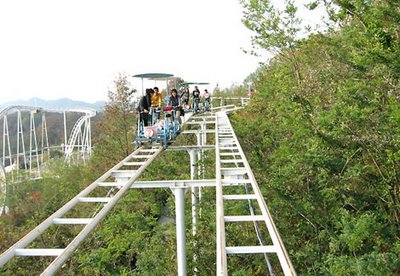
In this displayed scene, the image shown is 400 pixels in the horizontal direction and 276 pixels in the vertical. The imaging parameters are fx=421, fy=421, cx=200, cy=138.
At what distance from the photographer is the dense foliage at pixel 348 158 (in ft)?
19.7

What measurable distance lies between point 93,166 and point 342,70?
20.0 meters

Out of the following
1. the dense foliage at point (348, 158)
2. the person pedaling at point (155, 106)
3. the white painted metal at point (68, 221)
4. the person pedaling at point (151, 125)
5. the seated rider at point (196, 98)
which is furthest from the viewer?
the seated rider at point (196, 98)

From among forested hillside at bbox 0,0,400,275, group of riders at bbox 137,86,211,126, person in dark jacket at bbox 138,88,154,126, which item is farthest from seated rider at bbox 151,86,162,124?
forested hillside at bbox 0,0,400,275

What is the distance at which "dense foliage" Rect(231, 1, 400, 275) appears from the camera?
6.00 meters

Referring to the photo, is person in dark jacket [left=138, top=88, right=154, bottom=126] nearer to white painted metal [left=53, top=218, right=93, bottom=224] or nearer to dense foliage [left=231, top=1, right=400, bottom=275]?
dense foliage [left=231, top=1, right=400, bottom=275]

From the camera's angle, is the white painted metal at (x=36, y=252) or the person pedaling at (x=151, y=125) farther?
the person pedaling at (x=151, y=125)

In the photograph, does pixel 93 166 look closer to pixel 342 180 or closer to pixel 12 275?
pixel 12 275

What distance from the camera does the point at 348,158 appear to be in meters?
7.52

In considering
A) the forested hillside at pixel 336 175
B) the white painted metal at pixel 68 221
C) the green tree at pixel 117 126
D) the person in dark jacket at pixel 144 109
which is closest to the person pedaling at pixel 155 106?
the person in dark jacket at pixel 144 109

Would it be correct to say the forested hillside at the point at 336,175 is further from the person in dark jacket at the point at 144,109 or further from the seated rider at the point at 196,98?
the seated rider at the point at 196,98

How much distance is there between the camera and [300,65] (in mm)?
13711

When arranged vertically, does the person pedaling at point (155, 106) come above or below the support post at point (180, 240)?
above

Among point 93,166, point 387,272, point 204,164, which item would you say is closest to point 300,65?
point 204,164

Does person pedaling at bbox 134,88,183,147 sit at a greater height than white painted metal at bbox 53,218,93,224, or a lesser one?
greater
